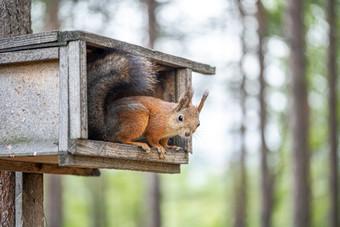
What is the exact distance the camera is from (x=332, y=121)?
11422 millimetres

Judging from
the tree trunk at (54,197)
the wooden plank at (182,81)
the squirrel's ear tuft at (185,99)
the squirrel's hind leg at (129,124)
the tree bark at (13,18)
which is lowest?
the tree trunk at (54,197)

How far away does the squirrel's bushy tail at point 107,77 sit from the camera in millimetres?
2979

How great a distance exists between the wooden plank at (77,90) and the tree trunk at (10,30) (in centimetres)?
80


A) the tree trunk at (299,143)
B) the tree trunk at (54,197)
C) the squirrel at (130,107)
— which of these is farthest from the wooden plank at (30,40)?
the tree trunk at (54,197)

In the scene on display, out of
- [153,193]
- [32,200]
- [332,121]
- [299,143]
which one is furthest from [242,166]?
[32,200]

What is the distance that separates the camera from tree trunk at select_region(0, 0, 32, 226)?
10.6ft

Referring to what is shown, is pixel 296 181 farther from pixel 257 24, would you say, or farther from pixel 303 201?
pixel 257 24

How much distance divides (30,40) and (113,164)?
766 millimetres

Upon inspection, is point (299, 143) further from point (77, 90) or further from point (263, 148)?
point (77, 90)

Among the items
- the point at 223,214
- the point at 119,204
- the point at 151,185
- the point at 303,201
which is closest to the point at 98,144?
the point at 151,185

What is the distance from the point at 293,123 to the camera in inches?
366

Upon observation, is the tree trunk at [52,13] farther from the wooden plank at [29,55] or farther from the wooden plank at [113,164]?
the wooden plank at [29,55]

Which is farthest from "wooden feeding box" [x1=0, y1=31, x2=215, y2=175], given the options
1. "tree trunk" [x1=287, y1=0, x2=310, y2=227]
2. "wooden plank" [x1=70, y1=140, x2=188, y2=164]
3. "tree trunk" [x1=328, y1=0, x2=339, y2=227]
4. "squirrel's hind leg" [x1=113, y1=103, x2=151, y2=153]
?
"tree trunk" [x1=328, y1=0, x2=339, y2=227]

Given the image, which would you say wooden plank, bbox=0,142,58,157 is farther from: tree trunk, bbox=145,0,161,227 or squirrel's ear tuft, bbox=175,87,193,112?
tree trunk, bbox=145,0,161,227
